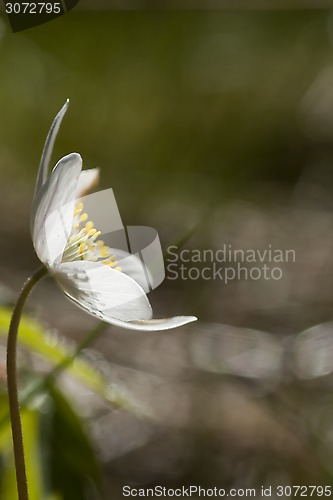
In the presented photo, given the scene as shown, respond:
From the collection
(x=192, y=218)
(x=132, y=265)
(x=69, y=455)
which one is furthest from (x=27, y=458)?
(x=192, y=218)

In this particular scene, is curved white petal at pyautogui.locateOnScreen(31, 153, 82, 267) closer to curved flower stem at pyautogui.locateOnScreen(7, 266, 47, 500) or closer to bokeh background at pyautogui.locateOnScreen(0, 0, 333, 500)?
curved flower stem at pyautogui.locateOnScreen(7, 266, 47, 500)

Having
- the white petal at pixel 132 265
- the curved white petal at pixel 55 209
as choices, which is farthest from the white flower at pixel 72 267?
the white petal at pixel 132 265

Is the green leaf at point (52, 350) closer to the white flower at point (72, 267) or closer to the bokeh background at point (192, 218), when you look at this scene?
the bokeh background at point (192, 218)

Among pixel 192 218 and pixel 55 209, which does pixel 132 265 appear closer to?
pixel 55 209

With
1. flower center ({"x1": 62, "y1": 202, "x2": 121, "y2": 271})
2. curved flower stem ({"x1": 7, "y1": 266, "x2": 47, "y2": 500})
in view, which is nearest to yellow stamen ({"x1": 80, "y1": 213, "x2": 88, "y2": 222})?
flower center ({"x1": 62, "y1": 202, "x2": 121, "y2": 271})

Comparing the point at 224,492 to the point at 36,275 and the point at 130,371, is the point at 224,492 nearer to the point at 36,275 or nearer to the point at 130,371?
the point at 130,371

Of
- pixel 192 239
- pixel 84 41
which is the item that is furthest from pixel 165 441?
pixel 84 41
